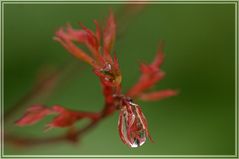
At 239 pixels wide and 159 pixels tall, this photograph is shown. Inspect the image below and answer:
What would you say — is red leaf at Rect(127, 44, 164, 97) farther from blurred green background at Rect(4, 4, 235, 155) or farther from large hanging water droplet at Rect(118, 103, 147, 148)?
blurred green background at Rect(4, 4, 235, 155)

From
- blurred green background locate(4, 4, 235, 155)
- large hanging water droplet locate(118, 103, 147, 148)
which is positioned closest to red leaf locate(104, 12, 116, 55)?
large hanging water droplet locate(118, 103, 147, 148)

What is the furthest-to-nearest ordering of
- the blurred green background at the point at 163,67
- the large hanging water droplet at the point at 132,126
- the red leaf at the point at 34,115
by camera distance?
1. the blurred green background at the point at 163,67
2. the red leaf at the point at 34,115
3. the large hanging water droplet at the point at 132,126

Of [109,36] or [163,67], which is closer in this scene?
[109,36]

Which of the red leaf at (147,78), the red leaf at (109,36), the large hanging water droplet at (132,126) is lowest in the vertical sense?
the large hanging water droplet at (132,126)

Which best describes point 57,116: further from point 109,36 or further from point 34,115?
point 109,36

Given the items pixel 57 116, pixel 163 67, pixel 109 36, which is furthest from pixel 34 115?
pixel 163 67

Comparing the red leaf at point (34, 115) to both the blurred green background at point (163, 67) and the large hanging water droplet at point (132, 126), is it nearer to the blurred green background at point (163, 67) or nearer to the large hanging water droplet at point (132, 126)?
the large hanging water droplet at point (132, 126)

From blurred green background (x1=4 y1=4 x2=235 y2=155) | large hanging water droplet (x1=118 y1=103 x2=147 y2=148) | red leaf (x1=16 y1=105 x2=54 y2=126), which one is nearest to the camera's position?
large hanging water droplet (x1=118 y1=103 x2=147 y2=148)

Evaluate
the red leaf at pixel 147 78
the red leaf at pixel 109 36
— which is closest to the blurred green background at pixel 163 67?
the red leaf at pixel 147 78

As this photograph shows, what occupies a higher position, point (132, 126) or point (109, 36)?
point (109, 36)
